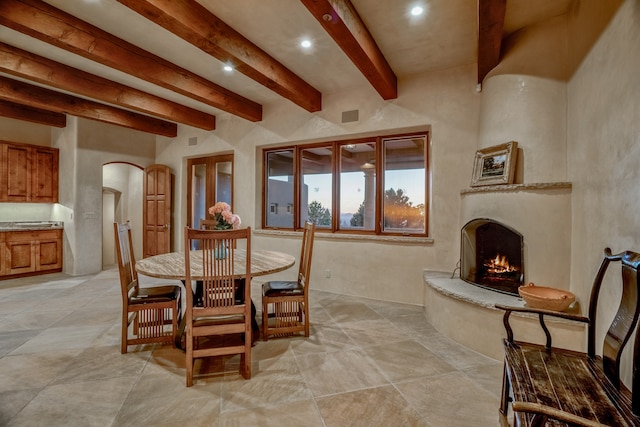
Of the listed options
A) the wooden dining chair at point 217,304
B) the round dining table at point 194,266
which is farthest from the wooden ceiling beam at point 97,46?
the wooden dining chair at point 217,304

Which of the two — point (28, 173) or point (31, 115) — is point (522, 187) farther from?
point (28, 173)

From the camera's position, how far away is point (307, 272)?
291cm

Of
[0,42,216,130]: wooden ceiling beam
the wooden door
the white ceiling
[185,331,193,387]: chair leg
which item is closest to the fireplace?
the white ceiling

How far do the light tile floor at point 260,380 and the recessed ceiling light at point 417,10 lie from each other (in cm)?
301

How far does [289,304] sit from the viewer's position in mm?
3021

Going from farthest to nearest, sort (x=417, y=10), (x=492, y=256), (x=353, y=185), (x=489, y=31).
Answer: (x=353, y=185) < (x=492, y=256) < (x=417, y=10) < (x=489, y=31)

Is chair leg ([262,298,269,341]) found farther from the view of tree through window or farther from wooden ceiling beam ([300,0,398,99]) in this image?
wooden ceiling beam ([300,0,398,99])

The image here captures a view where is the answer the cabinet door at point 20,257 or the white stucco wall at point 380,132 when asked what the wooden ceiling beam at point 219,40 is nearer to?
the white stucco wall at point 380,132

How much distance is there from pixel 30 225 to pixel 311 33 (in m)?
6.02

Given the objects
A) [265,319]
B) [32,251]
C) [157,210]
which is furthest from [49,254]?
[265,319]

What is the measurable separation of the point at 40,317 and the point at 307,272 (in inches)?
121

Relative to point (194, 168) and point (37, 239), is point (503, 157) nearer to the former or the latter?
point (194, 168)

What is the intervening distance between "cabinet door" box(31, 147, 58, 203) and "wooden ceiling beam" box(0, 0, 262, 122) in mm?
3596

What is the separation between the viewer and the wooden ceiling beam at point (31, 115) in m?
4.79
